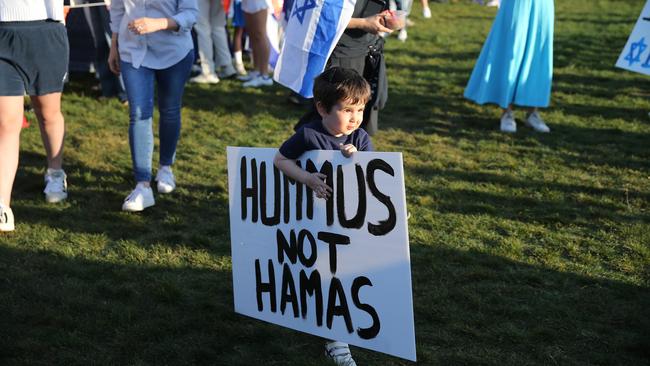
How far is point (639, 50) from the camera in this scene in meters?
7.01

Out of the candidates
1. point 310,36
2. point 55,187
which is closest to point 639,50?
point 310,36

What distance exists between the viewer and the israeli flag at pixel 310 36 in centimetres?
447

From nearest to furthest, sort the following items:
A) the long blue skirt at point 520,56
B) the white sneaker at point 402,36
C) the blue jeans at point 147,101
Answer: the blue jeans at point 147,101 < the long blue skirt at point 520,56 < the white sneaker at point 402,36

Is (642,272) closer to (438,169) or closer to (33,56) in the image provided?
(438,169)

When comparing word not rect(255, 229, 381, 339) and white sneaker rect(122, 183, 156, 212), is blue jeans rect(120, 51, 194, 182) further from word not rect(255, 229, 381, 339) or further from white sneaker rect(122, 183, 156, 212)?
word not rect(255, 229, 381, 339)

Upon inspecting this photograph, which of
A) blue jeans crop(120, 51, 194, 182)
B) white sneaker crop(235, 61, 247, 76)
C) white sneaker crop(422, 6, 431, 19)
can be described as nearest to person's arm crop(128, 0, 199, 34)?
blue jeans crop(120, 51, 194, 182)

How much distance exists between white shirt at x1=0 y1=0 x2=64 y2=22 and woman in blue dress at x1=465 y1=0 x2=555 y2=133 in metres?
4.04

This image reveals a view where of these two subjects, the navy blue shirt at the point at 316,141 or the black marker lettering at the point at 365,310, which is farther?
the navy blue shirt at the point at 316,141

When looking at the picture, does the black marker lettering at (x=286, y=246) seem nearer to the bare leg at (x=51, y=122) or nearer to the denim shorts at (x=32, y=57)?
the denim shorts at (x=32, y=57)

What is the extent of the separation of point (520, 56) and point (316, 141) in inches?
Result: 177

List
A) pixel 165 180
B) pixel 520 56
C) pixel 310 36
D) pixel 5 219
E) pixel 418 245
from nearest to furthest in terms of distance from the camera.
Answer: pixel 310 36 → pixel 418 245 → pixel 5 219 → pixel 165 180 → pixel 520 56

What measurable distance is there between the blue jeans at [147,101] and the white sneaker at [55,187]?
59cm

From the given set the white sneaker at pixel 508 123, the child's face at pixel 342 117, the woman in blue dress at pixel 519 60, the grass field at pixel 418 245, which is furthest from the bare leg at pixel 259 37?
the child's face at pixel 342 117

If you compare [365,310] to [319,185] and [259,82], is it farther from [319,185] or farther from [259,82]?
[259,82]
